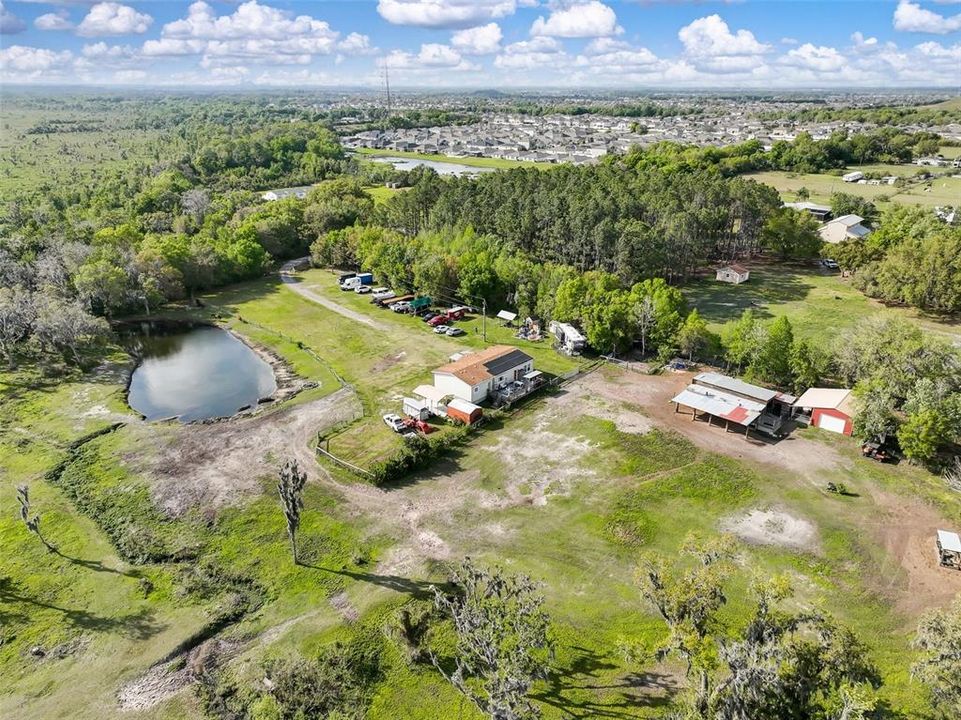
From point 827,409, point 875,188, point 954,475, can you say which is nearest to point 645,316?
point 827,409

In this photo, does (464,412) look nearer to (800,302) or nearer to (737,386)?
(737,386)

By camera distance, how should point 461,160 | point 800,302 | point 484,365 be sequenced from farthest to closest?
1. point 461,160
2. point 800,302
3. point 484,365

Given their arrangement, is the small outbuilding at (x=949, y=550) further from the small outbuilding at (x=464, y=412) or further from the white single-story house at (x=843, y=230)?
the white single-story house at (x=843, y=230)

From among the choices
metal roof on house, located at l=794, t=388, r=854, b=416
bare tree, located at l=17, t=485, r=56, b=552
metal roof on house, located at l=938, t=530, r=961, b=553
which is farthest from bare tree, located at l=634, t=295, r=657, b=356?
bare tree, located at l=17, t=485, r=56, b=552

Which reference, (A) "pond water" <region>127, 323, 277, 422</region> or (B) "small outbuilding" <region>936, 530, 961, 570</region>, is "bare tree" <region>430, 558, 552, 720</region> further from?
(A) "pond water" <region>127, 323, 277, 422</region>

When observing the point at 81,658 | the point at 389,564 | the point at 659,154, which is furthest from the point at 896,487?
the point at 659,154

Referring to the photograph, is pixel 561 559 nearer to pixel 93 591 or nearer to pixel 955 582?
pixel 955 582
